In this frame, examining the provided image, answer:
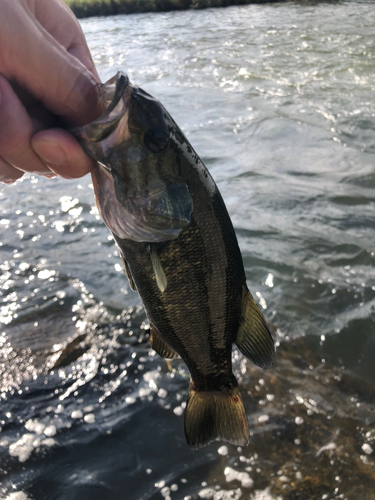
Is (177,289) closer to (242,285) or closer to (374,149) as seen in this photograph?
(242,285)

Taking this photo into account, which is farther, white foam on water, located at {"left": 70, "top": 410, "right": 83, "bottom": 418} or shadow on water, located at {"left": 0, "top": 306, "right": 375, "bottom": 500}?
white foam on water, located at {"left": 70, "top": 410, "right": 83, "bottom": 418}

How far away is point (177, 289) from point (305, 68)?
11.4 meters

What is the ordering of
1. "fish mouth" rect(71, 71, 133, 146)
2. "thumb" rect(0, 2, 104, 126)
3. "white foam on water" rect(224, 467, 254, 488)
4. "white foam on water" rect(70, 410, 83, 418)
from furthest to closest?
"white foam on water" rect(70, 410, 83, 418), "white foam on water" rect(224, 467, 254, 488), "fish mouth" rect(71, 71, 133, 146), "thumb" rect(0, 2, 104, 126)

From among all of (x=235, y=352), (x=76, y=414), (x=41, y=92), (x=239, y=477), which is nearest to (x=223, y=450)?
(x=239, y=477)

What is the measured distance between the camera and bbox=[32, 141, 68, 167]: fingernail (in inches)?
68.5

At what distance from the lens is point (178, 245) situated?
2033mm

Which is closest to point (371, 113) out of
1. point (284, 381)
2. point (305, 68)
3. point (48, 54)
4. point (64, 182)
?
point (305, 68)

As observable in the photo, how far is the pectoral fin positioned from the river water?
50.3 inches

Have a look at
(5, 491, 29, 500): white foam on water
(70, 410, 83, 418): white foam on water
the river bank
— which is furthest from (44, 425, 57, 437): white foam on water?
the river bank

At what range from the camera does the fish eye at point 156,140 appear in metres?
1.81

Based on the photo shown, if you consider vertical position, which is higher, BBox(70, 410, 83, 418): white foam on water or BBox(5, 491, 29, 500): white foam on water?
BBox(70, 410, 83, 418): white foam on water

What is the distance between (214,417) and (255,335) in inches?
26.0

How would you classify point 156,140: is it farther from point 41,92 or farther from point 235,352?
point 235,352

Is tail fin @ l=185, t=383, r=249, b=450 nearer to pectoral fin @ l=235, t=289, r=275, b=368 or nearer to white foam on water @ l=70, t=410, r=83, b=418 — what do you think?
pectoral fin @ l=235, t=289, r=275, b=368
